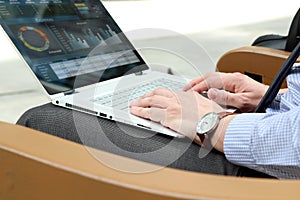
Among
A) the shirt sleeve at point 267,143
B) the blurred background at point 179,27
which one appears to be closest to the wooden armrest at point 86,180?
the shirt sleeve at point 267,143

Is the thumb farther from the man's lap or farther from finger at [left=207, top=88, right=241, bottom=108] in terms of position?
the man's lap

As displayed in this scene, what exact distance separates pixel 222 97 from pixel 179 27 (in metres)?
3.95

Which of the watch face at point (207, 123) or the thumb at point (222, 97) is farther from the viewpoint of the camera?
the thumb at point (222, 97)

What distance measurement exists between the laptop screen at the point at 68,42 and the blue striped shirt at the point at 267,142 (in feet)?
1.36

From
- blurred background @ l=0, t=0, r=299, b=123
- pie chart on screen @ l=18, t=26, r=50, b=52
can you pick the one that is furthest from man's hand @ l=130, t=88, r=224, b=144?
blurred background @ l=0, t=0, r=299, b=123

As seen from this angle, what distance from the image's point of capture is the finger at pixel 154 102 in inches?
39.4

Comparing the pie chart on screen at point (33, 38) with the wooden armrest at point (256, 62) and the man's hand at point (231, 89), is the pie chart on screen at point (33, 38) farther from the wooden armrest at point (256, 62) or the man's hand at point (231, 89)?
the wooden armrest at point (256, 62)

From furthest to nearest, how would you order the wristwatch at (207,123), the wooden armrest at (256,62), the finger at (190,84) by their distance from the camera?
the wooden armrest at (256,62) → the finger at (190,84) → the wristwatch at (207,123)

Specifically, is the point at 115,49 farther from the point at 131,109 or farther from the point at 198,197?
the point at 198,197

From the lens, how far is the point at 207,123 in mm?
952

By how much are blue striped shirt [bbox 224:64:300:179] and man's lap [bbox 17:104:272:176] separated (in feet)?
0.15

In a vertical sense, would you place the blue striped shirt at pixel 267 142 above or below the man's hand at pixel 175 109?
below

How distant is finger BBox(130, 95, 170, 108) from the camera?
1.00m

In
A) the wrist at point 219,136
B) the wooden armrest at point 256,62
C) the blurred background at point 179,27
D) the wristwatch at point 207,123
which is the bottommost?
the blurred background at point 179,27
